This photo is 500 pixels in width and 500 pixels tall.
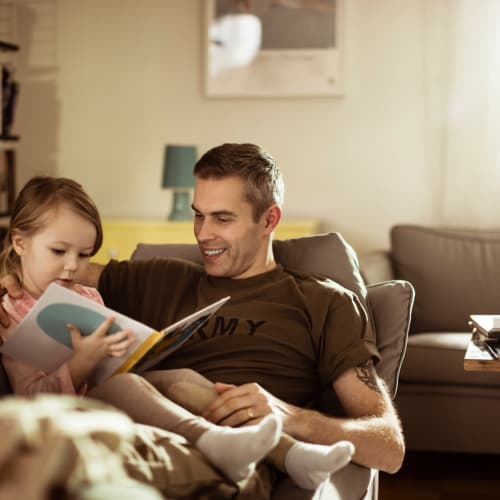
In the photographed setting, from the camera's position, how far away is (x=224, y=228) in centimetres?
229

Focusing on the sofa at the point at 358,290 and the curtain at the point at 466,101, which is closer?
the sofa at the point at 358,290

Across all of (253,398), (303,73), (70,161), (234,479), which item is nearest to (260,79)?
(303,73)

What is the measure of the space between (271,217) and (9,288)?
670 mm

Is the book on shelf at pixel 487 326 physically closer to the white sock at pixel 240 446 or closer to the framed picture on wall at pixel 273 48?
the white sock at pixel 240 446

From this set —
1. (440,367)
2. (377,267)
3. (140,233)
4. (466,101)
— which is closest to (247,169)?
(440,367)

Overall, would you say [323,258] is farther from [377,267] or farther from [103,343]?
[377,267]

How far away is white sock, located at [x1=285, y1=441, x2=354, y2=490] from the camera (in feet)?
5.35

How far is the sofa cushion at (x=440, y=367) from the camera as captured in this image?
3.41 meters

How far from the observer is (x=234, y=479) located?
1.56 metres

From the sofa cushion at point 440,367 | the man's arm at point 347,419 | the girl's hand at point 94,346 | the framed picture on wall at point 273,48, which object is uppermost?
the framed picture on wall at point 273,48

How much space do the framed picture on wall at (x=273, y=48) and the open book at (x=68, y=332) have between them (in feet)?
9.62

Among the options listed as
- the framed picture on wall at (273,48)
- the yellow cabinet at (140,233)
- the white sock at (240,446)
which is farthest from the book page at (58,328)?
the framed picture on wall at (273,48)

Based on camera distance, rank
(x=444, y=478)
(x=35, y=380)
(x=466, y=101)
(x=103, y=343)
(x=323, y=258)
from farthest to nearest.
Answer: (x=466, y=101) → (x=444, y=478) → (x=323, y=258) → (x=35, y=380) → (x=103, y=343)

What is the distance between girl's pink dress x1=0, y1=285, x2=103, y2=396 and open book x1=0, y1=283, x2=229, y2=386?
1.0 inches
